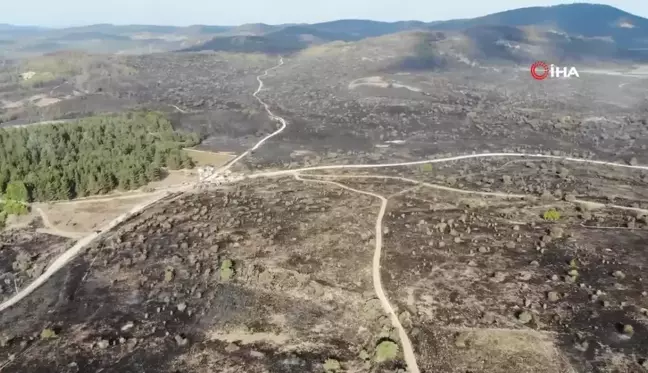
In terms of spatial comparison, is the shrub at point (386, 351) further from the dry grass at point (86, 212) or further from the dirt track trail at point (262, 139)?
the dirt track trail at point (262, 139)

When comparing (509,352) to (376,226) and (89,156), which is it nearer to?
(376,226)

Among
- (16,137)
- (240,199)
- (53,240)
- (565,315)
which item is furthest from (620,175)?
(16,137)

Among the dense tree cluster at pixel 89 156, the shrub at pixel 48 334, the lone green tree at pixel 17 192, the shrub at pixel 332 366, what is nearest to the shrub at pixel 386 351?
the shrub at pixel 332 366

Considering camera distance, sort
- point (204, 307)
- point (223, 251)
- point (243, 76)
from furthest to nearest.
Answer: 1. point (243, 76)
2. point (223, 251)
3. point (204, 307)

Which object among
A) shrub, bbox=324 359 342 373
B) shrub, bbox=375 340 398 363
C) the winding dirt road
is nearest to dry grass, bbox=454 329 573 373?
the winding dirt road

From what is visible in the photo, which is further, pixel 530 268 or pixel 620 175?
pixel 620 175

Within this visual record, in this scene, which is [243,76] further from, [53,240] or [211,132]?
[53,240]
